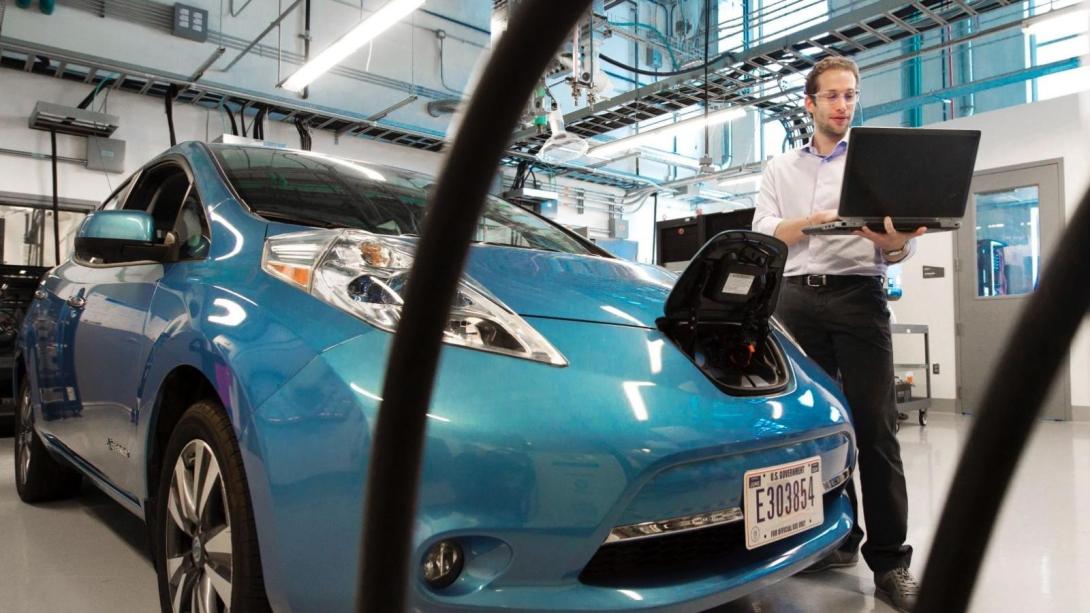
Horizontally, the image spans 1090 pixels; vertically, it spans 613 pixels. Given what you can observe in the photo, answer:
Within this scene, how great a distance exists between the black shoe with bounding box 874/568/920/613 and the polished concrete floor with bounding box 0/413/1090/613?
28mm

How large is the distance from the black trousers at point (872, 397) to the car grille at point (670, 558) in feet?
2.13

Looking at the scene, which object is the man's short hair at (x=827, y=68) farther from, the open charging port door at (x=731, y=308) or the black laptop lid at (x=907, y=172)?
the open charging port door at (x=731, y=308)

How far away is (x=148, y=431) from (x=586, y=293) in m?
0.92

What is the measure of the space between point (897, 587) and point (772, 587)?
282 millimetres

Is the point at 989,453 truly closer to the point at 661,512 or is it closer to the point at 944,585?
the point at 944,585

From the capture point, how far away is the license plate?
3.79ft

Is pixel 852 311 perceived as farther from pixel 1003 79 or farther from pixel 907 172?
pixel 1003 79

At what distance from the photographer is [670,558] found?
44.6 inches

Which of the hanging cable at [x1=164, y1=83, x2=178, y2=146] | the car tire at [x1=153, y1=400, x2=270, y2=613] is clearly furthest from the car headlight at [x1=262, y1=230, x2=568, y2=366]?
the hanging cable at [x1=164, y1=83, x2=178, y2=146]

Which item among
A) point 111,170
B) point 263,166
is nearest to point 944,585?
point 263,166

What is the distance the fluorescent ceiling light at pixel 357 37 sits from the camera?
Result: 4.71 m

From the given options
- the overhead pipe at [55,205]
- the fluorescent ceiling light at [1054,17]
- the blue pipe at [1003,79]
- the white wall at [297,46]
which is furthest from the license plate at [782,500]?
the blue pipe at [1003,79]

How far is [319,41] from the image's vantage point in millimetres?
7902

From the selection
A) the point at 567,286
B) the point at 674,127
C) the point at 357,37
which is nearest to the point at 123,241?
the point at 567,286
